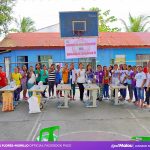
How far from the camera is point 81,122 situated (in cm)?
948

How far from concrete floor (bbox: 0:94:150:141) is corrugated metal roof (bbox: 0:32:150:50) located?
9034 mm

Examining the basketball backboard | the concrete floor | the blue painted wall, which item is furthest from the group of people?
the blue painted wall

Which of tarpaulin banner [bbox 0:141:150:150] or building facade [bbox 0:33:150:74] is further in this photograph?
building facade [bbox 0:33:150:74]

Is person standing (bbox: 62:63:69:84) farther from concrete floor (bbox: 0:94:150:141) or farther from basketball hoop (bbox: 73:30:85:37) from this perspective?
basketball hoop (bbox: 73:30:85:37)

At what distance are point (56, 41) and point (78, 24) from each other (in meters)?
7.62

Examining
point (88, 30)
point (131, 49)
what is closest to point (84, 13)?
point (88, 30)

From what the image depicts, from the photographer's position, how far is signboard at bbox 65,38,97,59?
13.3 metres

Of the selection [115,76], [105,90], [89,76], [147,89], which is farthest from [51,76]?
[147,89]

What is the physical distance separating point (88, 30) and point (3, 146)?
10759mm

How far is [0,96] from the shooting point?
12.7 m

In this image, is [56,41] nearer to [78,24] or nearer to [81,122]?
[78,24]

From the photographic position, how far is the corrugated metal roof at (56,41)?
67.7 feet

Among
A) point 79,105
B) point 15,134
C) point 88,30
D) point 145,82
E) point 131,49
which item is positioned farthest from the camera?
point 131,49

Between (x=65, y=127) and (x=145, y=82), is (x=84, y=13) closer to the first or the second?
(x=145, y=82)
